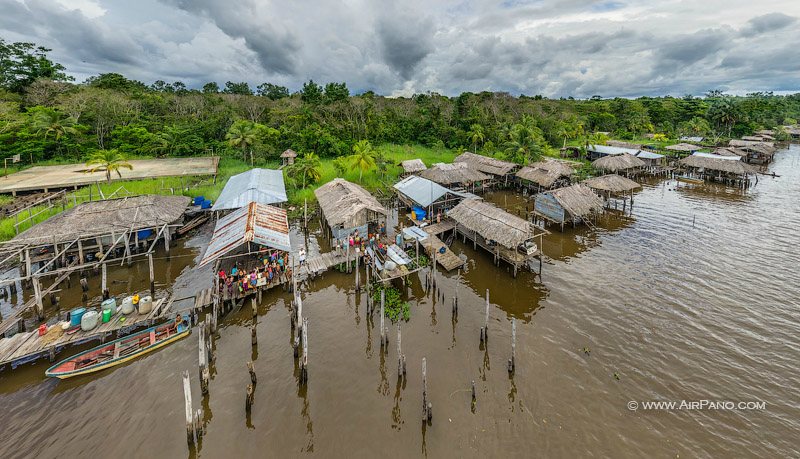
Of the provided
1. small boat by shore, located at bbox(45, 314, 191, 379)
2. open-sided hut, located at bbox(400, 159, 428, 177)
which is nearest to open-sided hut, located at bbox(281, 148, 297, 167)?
open-sided hut, located at bbox(400, 159, 428, 177)

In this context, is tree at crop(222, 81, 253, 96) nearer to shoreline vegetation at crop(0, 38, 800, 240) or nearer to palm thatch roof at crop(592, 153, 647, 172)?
shoreline vegetation at crop(0, 38, 800, 240)

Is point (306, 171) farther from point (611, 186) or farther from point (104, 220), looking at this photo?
point (611, 186)

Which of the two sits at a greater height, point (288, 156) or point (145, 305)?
point (288, 156)

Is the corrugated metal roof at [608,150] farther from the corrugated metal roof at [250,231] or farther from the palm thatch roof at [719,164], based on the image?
the corrugated metal roof at [250,231]

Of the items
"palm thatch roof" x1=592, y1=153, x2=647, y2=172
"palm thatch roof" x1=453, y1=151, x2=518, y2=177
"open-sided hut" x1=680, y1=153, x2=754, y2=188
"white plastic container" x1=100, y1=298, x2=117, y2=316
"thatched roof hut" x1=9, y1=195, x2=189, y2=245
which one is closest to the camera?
"white plastic container" x1=100, y1=298, x2=117, y2=316

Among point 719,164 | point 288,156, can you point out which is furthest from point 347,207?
point 719,164

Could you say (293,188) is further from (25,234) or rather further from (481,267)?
(481,267)
